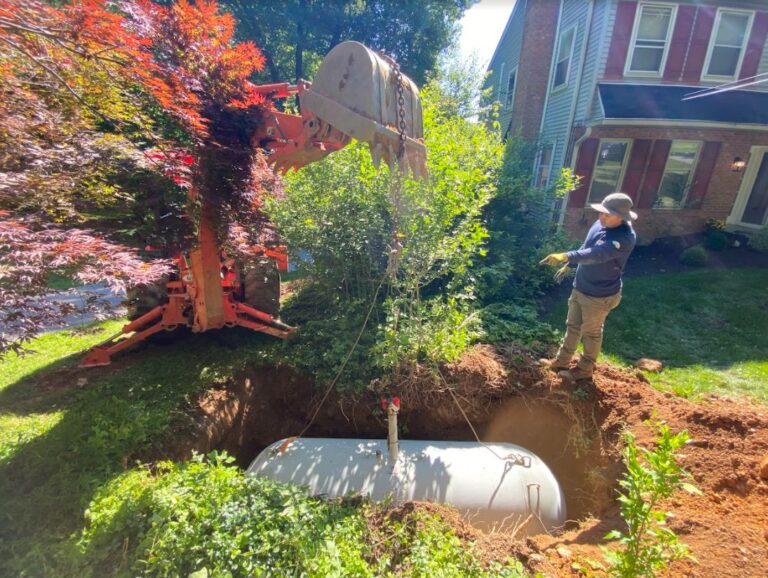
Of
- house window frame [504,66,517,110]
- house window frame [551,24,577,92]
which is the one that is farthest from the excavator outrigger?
house window frame [504,66,517,110]

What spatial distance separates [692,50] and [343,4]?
1095 cm

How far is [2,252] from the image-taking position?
2.04 meters

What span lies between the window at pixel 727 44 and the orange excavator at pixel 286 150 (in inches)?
414

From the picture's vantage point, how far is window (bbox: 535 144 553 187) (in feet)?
35.0

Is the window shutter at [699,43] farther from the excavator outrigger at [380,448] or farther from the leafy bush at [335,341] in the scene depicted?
the excavator outrigger at [380,448]

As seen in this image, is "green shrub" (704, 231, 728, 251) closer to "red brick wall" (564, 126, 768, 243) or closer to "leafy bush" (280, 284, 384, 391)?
"red brick wall" (564, 126, 768, 243)

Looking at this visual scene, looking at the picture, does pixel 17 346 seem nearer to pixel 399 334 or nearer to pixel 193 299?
pixel 193 299

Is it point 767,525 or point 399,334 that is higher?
point 399,334

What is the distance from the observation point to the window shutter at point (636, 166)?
8891mm

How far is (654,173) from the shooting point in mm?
9086

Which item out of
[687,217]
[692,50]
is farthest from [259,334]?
[692,50]

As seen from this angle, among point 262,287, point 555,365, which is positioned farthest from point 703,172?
point 262,287

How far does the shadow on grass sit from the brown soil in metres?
0.28

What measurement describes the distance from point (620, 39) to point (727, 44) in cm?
272
